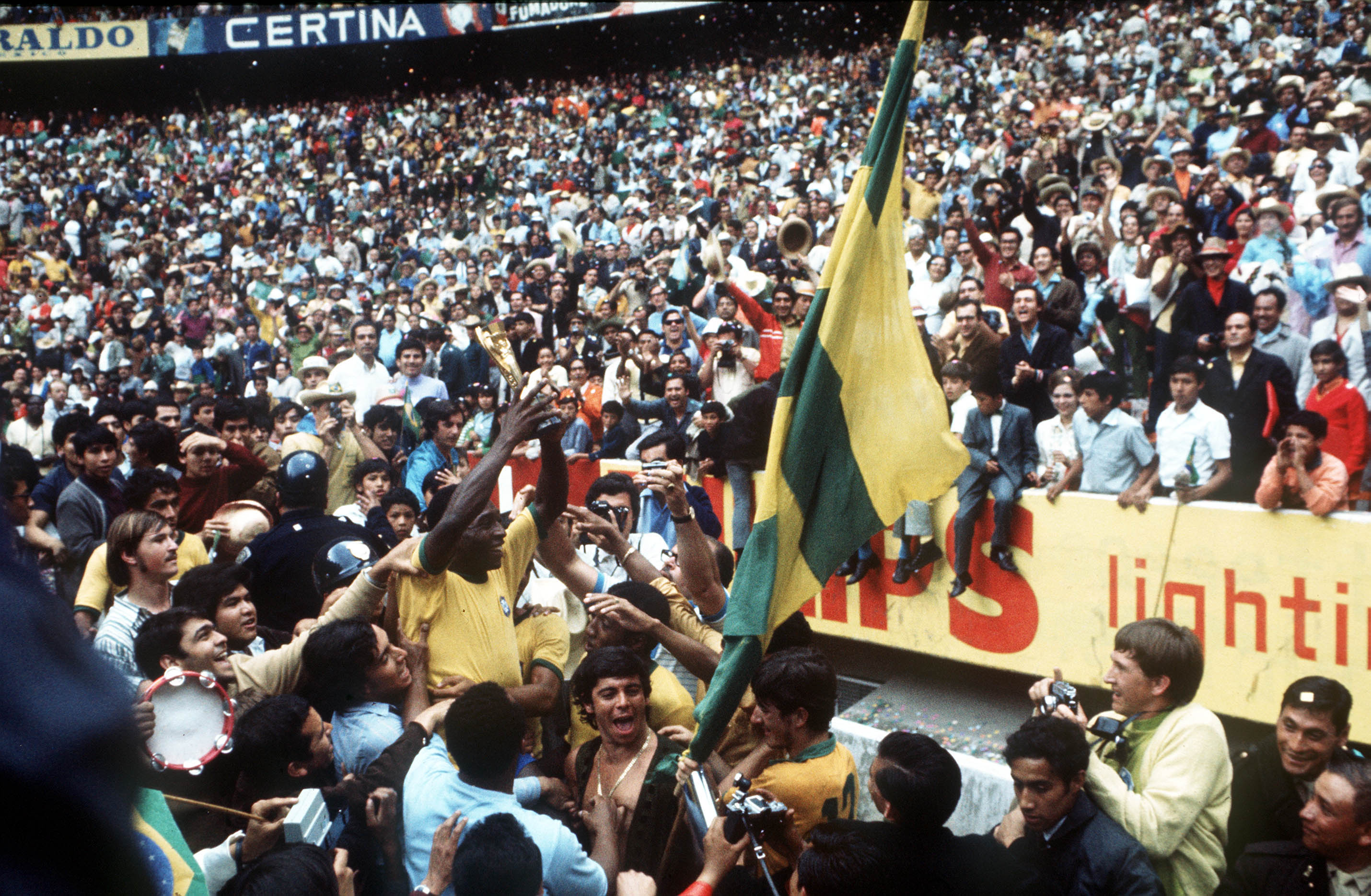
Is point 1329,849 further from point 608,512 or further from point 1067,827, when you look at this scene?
point 608,512

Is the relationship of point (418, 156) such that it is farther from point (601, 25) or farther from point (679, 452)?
point (679, 452)

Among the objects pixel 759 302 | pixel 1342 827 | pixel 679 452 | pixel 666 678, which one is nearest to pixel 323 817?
pixel 666 678

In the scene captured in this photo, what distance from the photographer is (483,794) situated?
9.39 ft

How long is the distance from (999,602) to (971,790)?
2270 millimetres

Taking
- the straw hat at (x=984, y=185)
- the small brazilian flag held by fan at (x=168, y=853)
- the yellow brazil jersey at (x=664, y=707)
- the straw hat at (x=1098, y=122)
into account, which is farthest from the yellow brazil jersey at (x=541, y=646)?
the straw hat at (x=1098, y=122)

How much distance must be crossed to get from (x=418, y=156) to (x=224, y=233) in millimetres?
4721

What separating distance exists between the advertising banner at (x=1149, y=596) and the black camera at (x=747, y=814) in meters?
3.45

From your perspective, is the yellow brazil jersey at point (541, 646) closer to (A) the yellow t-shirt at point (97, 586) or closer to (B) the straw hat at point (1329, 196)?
(A) the yellow t-shirt at point (97, 586)

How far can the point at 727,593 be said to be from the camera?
171 inches

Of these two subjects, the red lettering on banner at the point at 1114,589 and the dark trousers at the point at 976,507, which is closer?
the red lettering on banner at the point at 1114,589

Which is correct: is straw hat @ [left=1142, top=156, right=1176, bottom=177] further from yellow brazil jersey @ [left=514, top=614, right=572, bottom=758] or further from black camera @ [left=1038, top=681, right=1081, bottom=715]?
black camera @ [left=1038, top=681, right=1081, bottom=715]

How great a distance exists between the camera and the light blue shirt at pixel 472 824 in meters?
2.72

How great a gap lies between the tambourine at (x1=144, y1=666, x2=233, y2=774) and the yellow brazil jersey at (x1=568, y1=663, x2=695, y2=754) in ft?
3.76

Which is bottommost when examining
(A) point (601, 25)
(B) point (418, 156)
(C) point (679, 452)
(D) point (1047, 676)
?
(D) point (1047, 676)
